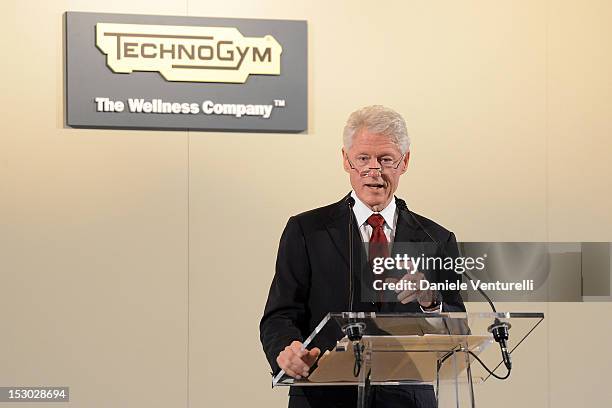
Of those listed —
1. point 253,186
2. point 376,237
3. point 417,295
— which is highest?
point 253,186

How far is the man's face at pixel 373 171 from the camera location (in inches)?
130

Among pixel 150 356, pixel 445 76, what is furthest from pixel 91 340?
pixel 445 76

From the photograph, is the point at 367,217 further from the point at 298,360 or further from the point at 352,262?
the point at 298,360

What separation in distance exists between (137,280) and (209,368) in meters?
0.51

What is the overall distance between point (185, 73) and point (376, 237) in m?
1.72

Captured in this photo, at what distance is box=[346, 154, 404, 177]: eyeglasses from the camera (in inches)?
130

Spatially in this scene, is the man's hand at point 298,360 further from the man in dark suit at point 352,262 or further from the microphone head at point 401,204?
the microphone head at point 401,204

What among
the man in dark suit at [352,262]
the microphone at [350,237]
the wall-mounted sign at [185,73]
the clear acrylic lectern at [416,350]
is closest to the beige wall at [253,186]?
the wall-mounted sign at [185,73]

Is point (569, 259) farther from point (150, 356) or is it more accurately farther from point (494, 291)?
point (150, 356)

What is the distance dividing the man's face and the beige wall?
1.34 m

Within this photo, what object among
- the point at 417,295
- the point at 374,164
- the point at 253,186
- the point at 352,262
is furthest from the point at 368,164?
the point at 253,186

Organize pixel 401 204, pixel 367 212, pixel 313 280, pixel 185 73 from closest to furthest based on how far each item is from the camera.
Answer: pixel 313 280 < pixel 401 204 < pixel 367 212 < pixel 185 73

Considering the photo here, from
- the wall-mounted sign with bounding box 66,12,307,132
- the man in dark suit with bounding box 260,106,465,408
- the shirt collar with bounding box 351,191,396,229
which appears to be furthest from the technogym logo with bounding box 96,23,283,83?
the shirt collar with bounding box 351,191,396,229

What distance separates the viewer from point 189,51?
456cm
